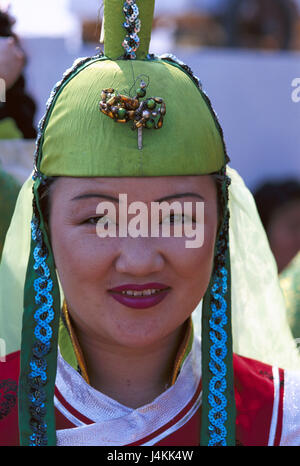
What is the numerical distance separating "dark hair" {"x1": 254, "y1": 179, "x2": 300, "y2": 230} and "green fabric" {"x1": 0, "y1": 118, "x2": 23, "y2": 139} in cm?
187

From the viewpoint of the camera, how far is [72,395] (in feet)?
5.79

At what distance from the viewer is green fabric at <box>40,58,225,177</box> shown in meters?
1.63

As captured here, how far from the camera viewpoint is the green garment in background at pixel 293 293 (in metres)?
2.59

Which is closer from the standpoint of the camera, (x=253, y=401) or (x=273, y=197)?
(x=253, y=401)

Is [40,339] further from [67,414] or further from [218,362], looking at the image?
[218,362]

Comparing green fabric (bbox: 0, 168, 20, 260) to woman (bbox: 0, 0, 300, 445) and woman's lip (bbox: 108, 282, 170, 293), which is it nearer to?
woman (bbox: 0, 0, 300, 445)

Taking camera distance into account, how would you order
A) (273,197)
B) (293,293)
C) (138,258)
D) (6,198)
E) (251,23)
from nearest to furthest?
1. (138,258)
2. (6,198)
3. (293,293)
4. (273,197)
5. (251,23)

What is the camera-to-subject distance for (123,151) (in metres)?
1.63

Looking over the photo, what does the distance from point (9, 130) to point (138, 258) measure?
1.81m

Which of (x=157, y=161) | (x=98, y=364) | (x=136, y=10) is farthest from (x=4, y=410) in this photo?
(x=136, y=10)

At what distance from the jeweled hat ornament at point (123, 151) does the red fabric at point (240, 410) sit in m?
0.04

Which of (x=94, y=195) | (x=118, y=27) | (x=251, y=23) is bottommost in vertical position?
(x=94, y=195)

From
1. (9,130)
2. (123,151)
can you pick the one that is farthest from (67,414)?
(9,130)

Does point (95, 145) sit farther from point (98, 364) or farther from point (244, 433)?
point (244, 433)
